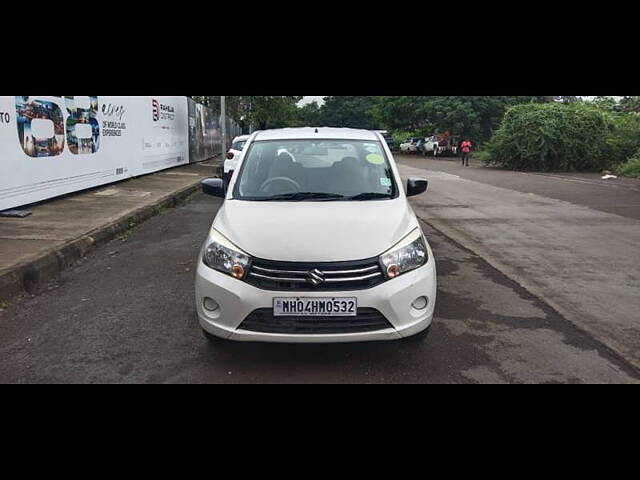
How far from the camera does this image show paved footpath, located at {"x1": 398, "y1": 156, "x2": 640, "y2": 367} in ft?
16.7

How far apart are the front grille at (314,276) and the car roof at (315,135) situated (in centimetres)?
206

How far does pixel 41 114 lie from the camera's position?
9.85m

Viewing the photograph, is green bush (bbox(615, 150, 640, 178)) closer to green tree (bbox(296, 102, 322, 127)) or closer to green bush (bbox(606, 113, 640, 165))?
green bush (bbox(606, 113, 640, 165))

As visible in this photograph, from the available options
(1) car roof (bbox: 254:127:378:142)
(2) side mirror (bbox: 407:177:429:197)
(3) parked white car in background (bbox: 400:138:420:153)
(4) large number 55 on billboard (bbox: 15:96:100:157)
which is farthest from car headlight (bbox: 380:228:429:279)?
(3) parked white car in background (bbox: 400:138:420:153)

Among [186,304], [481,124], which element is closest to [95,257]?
[186,304]

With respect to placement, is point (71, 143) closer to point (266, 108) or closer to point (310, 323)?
point (310, 323)

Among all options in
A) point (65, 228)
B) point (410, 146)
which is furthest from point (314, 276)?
point (410, 146)

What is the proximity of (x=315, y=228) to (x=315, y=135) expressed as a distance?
1772 mm

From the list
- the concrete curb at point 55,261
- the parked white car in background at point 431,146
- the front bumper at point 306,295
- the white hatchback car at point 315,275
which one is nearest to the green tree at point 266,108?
the parked white car in background at point 431,146

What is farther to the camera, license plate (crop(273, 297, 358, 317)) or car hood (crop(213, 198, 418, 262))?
car hood (crop(213, 198, 418, 262))

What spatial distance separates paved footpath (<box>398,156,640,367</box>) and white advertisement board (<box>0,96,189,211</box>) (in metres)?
7.11

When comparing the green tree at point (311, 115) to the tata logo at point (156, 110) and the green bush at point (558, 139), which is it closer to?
the green bush at point (558, 139)

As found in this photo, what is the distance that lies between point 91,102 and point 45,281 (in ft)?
23.9

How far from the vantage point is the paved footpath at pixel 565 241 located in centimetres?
508
